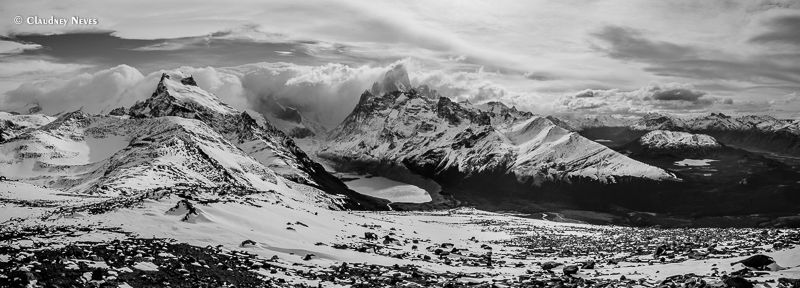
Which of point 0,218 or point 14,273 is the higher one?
point 14,273

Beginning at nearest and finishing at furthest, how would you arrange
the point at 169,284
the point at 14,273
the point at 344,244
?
the point at 14,273, the point at 169,284, the point at 344,244

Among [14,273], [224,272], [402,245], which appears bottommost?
[402,245]

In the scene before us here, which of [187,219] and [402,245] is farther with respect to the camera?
[402,245]

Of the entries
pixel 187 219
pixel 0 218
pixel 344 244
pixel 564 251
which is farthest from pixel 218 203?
pixel 564 251

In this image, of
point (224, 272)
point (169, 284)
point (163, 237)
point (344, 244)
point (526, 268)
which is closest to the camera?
point (169, 284)

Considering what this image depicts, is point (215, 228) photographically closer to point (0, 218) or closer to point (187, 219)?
point (187, 219)

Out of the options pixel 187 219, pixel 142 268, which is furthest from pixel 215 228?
pixel 142 268
